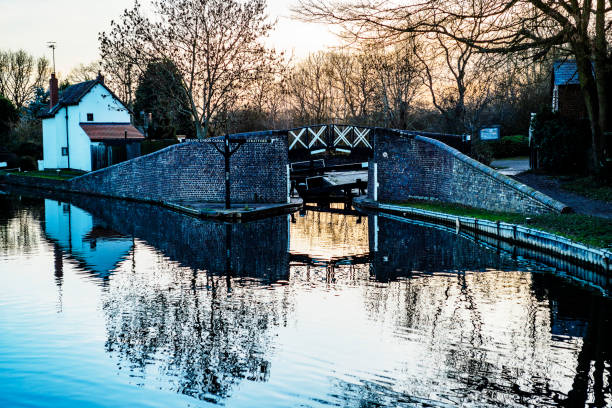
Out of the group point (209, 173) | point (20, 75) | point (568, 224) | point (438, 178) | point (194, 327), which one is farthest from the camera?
point (20, 75)

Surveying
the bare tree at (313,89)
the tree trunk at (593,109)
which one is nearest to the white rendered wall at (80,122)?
the bare tree at (313,89)

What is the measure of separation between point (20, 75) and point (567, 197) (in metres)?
55.2

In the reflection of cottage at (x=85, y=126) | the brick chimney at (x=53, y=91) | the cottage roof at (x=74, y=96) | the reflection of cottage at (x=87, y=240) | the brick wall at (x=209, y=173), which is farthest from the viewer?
the brick chimney at (x=53, y=91)

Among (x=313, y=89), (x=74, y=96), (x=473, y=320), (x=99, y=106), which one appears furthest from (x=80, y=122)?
(x=473, y=320)

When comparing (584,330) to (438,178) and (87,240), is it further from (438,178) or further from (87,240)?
(438,178)

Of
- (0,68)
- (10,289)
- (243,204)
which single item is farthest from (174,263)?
(0,68)

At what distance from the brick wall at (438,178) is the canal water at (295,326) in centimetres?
356

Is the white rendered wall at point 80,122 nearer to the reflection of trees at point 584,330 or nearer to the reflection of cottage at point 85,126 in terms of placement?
the reflection of cottage at point 85,126

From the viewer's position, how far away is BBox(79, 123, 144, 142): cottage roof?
4047 cm

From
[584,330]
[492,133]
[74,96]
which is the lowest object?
[584,330]

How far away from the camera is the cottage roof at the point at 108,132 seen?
40.5m

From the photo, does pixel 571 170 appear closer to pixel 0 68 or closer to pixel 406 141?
pixel 406 141

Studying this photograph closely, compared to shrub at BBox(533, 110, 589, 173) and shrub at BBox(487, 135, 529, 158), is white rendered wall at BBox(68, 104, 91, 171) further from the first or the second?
shrub at BBox(533, 110, 589, 173)

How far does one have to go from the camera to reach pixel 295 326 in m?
10.3
